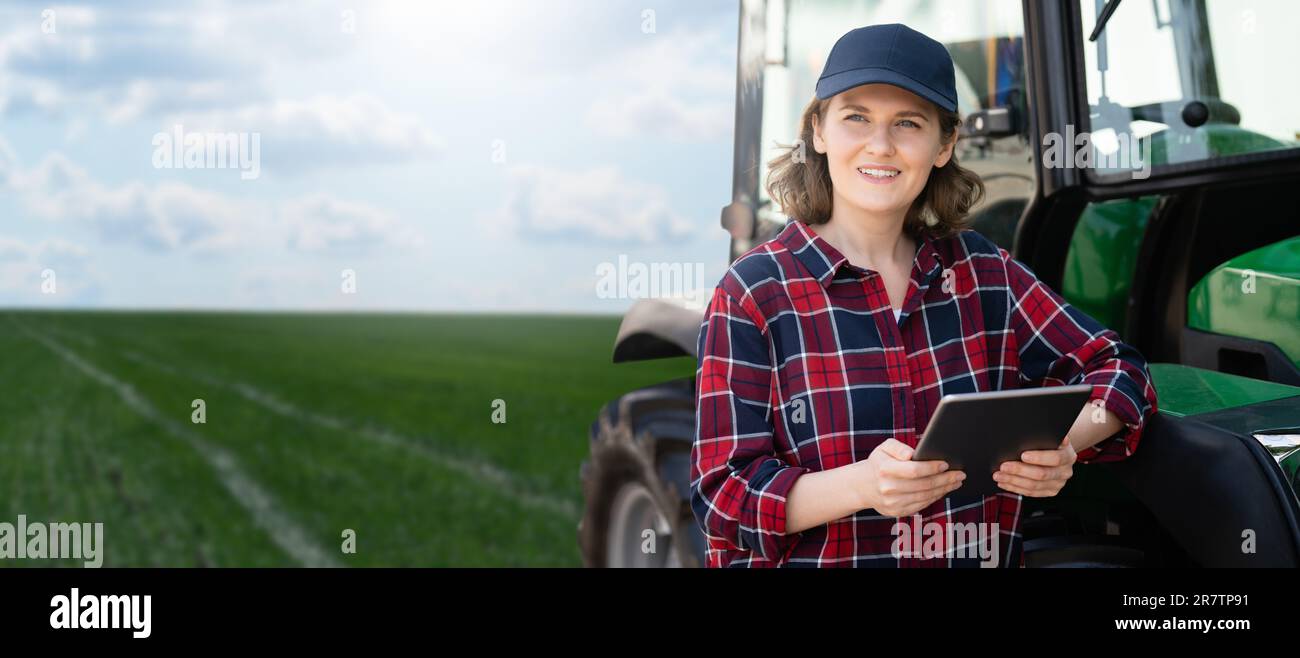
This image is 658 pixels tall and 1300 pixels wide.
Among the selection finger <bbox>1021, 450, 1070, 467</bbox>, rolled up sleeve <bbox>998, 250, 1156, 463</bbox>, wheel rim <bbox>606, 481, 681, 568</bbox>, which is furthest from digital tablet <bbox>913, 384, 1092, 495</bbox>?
wheel rim <bbox>606, 481, 681, 568</bbox>

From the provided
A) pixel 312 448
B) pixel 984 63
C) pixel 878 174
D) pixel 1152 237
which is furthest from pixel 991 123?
pixel 312 448

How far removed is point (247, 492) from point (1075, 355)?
1140 centimetres

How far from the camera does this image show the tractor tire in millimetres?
3146

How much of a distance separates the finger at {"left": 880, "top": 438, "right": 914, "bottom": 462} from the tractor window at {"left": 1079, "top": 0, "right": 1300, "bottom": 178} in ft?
4.48

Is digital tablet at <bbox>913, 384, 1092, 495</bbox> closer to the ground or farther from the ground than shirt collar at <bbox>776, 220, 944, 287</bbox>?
closer to the ground

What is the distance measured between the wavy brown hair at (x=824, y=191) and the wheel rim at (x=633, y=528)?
1.56 metres

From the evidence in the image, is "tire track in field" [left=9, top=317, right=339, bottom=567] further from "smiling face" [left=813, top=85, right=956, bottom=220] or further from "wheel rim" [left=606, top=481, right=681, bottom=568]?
"smiling face" [left=813, top=85, right=956, bottom=220]

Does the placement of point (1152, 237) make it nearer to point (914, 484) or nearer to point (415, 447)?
point (914, 484)

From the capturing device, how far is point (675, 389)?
335cm

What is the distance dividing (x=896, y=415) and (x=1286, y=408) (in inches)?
27.9

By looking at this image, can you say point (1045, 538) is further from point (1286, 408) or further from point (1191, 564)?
point (1286, 408)

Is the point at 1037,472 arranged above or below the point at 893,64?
below

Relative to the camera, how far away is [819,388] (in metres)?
1.86
